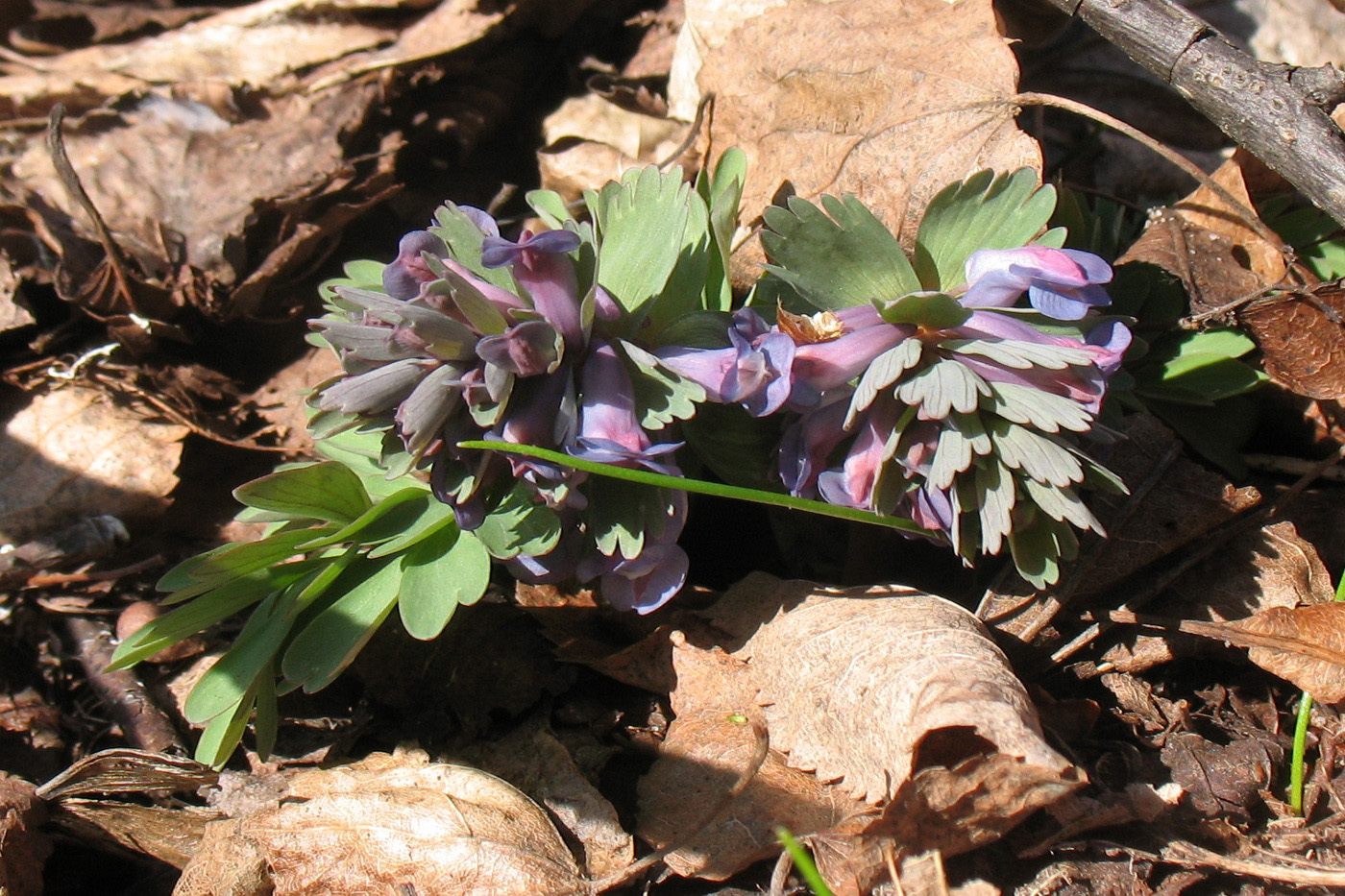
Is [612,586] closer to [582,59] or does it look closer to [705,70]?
[705,70]

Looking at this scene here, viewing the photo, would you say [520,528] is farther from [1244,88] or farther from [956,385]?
[1244,88]

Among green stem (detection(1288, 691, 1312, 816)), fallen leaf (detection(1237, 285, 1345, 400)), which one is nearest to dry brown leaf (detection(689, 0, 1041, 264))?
fallen leaf (detection(1237, 285, 1345, 400))

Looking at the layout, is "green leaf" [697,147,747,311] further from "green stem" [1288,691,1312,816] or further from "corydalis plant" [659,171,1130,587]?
"green stem" [1288,691,1312,816]

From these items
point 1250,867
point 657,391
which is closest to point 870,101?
point 657,391

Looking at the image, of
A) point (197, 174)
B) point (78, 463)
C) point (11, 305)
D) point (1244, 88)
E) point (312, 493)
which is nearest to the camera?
point (312, 493)

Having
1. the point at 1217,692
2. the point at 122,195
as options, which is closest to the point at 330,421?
the point at 122,195

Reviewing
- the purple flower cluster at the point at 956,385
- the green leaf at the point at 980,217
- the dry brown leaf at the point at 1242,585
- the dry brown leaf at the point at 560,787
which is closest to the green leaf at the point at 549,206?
the purple flower cluster at the point at 956,385

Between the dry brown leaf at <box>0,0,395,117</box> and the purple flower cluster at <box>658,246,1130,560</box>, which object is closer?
the purple flower cluster at <box>658,246,1130,560</box>
